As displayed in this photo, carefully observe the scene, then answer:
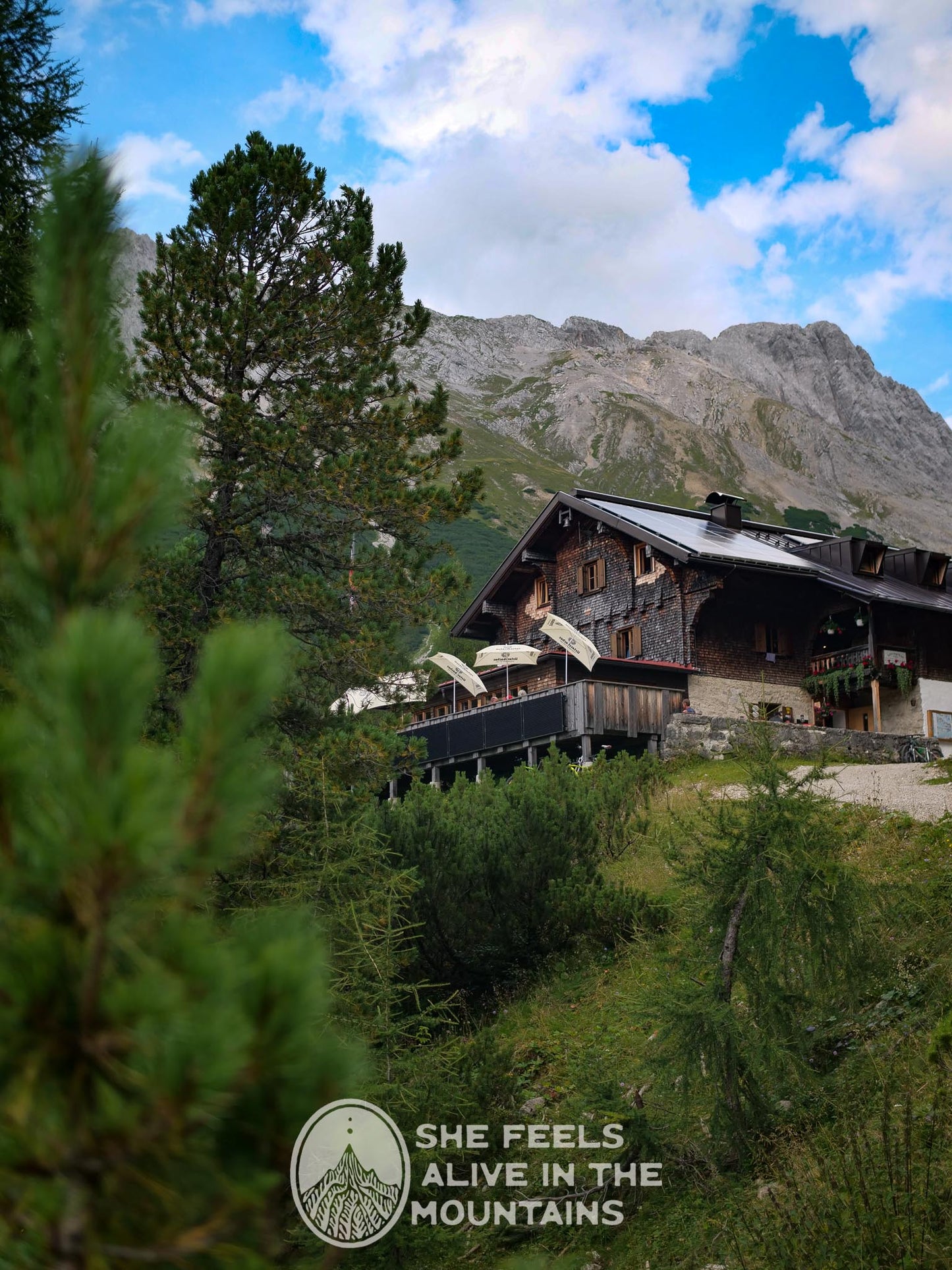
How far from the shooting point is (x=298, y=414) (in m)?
12.4

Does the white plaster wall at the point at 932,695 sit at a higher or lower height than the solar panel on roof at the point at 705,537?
lower

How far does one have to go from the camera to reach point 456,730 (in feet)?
97.8

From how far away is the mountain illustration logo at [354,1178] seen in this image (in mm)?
4602

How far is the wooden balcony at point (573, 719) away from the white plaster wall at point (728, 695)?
3.24 feet

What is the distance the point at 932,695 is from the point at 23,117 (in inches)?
1092

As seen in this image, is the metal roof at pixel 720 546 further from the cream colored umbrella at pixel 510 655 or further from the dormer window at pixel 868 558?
the cream colored umbrella at pixel 510 655

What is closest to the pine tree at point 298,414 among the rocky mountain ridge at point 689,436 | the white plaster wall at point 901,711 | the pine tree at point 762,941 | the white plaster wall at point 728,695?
the pine tree at point 762,941

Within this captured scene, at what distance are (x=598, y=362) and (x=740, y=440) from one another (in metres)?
39.6

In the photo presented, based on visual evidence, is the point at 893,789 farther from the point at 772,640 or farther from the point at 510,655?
the point at 772,640

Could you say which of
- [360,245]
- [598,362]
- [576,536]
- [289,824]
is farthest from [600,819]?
[598,362]

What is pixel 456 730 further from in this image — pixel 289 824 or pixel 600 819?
pixel 289 824

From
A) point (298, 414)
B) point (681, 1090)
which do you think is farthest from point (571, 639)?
point (681, 1090)

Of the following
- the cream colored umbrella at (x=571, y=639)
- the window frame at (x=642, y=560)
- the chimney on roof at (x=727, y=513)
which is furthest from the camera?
the chimney on roof at (x=727, y=513)

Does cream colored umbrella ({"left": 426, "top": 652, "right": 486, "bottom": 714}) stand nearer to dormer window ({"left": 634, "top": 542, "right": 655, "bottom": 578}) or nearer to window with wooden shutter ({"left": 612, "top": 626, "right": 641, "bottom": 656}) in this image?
window with wooden shutter ({"left": 612, "top": 626, "right": 641, "bottom": 656})
